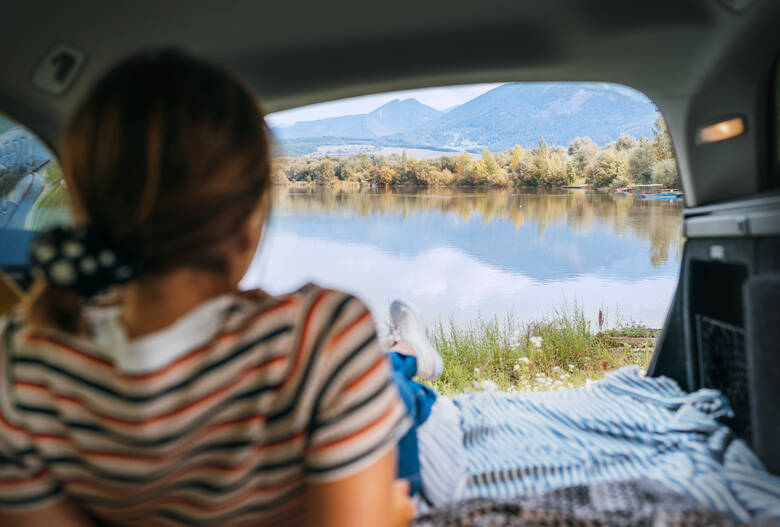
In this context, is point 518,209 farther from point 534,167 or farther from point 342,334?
point 342,334

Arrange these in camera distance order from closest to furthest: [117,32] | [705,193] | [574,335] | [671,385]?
1. [117,32]
2. [705,193]
3. [671,385]
4. [574,335]

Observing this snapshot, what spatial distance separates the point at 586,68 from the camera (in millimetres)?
1910

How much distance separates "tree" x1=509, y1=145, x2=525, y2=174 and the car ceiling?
2.84m

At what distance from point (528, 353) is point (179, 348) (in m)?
3.29

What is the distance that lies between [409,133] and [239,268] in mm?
4763

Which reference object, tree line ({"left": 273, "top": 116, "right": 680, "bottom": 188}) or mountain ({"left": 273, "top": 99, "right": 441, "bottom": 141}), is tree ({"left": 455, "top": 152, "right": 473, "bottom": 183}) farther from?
mountain ({"left": 273, "top": 99, "right": 441, "bottom": 141})

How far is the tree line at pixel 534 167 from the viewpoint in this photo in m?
4.74

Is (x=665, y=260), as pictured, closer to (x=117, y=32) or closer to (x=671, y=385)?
(x=671, y=385)

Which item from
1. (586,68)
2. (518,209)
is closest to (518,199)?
(518,209)

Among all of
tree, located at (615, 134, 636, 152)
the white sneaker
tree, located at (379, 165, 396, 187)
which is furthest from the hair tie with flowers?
tree, located at (615, 134, 636, 152)

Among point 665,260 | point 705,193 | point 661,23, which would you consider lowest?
point 665,260

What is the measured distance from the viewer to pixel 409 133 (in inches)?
206

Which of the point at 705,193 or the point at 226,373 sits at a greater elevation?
the point at 705,193

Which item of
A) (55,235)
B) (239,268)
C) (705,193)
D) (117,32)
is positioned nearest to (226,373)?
(239,268)
